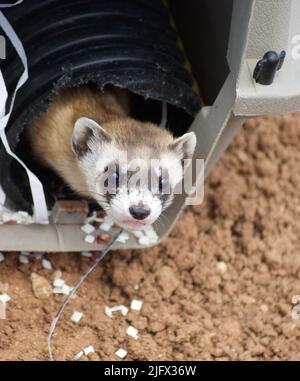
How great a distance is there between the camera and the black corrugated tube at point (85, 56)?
2061 millimetres

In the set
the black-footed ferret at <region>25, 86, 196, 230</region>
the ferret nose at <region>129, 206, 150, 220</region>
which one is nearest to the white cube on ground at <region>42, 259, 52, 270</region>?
the black-footed ferret at <region>25, 86, 196, 230</region>

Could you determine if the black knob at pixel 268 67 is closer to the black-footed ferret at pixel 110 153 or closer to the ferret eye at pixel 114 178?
the black-footed ferret at pixel 110 153

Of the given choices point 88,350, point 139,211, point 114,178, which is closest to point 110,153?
point 114,178

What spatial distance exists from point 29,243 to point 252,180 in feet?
3.14

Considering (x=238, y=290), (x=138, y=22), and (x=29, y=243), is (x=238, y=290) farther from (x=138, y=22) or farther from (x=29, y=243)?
(x=138, y=22)

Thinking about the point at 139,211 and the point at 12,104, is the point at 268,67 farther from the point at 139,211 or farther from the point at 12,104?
the point at 12,104

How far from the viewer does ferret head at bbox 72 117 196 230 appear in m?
1.99

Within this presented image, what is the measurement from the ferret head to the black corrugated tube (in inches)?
5.1

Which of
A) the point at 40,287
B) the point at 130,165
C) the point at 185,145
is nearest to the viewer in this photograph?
the point at 130,165

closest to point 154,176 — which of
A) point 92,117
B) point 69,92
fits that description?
point 92,117

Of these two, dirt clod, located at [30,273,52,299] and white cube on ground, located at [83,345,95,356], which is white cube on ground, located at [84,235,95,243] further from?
white cube on ground, located at [83,345,95,356]

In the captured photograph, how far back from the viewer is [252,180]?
8.98ft

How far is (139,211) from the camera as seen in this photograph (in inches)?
77.0

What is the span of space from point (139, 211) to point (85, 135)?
324 millimetres
